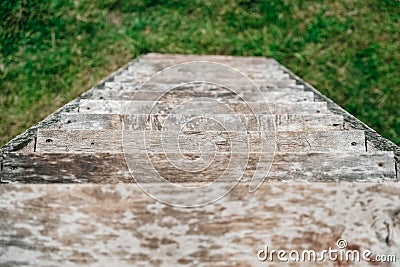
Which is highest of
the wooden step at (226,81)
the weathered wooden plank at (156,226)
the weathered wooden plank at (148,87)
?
the wooden step at (226,81)

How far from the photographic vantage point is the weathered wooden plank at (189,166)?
164cm

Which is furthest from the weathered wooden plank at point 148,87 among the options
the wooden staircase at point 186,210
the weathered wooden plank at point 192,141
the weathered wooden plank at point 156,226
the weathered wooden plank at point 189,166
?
the weathered wooden plank at point 156,226

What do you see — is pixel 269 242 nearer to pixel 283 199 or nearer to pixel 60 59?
pixel 283 199

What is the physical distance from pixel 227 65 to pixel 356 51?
98 cm

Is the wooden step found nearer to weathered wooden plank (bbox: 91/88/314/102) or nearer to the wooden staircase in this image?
weathered wooden plank (bbox: 91/88/314/102)

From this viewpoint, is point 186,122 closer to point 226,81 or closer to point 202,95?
point 202,95

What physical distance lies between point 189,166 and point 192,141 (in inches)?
11.3

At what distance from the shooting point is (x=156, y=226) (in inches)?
60.7

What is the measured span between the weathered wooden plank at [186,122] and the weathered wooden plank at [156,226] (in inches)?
31.9

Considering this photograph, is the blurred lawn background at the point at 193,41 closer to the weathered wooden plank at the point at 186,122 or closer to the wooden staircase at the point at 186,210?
the weathered wooden plank at the point at 186,122

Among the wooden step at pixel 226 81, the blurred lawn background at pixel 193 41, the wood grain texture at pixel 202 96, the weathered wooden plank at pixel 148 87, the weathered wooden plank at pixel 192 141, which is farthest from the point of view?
the blurred lawn background at pixel 193 41

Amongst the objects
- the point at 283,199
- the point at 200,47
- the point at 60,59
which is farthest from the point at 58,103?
the point at 283,199

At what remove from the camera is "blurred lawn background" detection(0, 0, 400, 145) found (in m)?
3.89

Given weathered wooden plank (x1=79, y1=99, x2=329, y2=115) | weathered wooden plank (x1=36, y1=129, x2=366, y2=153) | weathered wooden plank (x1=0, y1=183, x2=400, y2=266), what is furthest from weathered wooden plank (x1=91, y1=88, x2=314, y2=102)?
weathered wooden plank (x1=0, y1=183, x2=400, y2=266)
